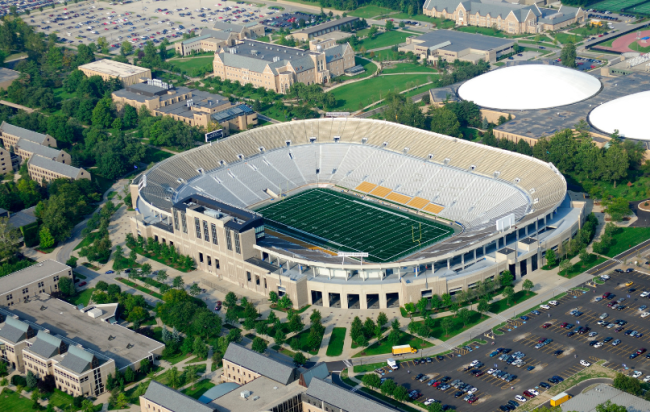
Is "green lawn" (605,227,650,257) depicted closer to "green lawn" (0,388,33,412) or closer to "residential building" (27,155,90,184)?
"green lawn" (0,388,33,412)

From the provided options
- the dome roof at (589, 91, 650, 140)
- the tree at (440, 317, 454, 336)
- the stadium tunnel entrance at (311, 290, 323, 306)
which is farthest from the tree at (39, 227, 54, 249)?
the dome roof at (589, 91, 650, 140)

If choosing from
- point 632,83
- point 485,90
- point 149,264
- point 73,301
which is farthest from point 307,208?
point 632,83

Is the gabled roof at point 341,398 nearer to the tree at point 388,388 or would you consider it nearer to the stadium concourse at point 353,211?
the tree at point 388,388

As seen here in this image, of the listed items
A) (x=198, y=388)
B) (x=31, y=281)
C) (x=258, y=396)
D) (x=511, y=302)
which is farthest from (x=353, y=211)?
(x=258, y=396)

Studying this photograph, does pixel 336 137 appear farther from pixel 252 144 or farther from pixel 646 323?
pixel 646 323

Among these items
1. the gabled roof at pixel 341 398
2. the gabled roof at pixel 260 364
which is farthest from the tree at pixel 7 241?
the gabled roof at pixel 341 398
